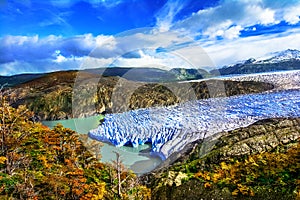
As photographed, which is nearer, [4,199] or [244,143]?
[4,199]

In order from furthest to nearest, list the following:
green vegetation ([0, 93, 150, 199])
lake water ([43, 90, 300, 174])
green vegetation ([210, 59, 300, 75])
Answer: green vegetation ([210, 59, 300, 75])
lake water ([43, 90, 300, 174])
green vegetation ([0, 93, 150, 199])

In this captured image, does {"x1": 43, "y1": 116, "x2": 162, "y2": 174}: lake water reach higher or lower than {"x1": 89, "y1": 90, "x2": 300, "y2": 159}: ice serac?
Result: lower

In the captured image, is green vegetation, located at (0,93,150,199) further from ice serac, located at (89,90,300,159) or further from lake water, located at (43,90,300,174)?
ice serac, located at (89,90,300,159)

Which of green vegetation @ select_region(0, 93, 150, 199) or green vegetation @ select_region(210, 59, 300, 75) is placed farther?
green vegetation @ select_region(210, 59, 300, 75)

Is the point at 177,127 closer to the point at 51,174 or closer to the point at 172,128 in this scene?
the point at 172,128

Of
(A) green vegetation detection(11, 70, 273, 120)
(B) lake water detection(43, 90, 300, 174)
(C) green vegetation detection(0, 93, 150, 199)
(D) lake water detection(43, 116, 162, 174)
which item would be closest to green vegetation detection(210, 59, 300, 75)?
(A) green vegetation detection(11, 70, 273, 120)

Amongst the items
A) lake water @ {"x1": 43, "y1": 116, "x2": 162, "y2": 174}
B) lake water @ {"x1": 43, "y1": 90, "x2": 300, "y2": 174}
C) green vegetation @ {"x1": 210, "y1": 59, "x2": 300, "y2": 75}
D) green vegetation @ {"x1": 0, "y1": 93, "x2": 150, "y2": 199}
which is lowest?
lake water @ {"x1": 43, "y1": 116, "x2": 162, "y2": 174}

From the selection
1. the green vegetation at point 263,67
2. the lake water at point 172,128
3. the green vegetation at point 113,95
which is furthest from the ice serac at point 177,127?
the green vegetation at point 263,67

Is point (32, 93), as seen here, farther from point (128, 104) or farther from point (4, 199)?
point (4, 199)

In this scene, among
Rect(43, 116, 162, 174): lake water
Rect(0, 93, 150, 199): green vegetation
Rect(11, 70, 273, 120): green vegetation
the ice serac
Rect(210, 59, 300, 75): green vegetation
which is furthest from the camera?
Rect(210, 59, 300, 75): green vegetation

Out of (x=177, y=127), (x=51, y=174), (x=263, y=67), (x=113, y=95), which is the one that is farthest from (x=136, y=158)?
(x=263, y=67)

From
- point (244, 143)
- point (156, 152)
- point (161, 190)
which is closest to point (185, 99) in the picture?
point (156, 152)
